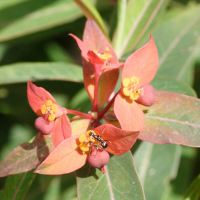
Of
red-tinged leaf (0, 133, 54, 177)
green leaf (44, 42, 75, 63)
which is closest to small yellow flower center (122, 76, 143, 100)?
red-tinged leaf (0, 133, 54, 177)

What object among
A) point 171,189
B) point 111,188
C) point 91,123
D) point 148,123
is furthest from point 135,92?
point 171,189

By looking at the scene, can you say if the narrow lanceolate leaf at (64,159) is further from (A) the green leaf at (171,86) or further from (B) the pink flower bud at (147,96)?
(A) the green leaf at (171,86)

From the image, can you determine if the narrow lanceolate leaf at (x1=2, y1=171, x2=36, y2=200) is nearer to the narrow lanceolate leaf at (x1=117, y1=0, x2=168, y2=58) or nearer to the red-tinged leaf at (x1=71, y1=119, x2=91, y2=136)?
the red-tinged leaf at (x1=71, y1=119, x2=91, y2=136)

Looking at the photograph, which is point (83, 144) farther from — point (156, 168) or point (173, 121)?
point (156, 168)

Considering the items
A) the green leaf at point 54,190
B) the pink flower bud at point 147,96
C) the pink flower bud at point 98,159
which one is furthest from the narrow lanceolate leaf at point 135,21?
the green leaf at point 54,190

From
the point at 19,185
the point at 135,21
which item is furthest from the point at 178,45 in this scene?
the point at 19,185

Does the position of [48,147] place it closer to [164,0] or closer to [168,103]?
[168,103]

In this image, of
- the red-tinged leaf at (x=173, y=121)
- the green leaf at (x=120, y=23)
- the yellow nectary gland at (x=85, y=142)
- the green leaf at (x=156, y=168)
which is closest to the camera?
the yellow nectary gland at (x=85, y=142)
